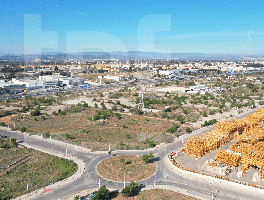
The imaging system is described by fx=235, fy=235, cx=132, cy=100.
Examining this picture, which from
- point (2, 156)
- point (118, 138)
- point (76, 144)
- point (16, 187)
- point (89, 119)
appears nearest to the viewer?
point (16, 187)

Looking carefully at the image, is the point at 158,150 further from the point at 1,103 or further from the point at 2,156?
the point at 1,103

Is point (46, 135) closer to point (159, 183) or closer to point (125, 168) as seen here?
point (125, 168)

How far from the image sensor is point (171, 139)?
14.8m

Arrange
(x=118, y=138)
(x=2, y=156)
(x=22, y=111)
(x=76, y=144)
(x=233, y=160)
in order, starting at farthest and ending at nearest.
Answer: (x=22, y=111) → (x=118, y=138) → (x=76, y=144) → (x=2, y=156) → (x=233, y=160)

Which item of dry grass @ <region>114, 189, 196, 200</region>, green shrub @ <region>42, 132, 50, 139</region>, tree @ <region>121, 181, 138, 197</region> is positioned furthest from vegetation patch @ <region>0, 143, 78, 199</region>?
dry grass @ <region>114, 189, 196, 200</region>

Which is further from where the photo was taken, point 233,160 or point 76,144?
point 76,144

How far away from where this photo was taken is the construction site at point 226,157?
10.3 m

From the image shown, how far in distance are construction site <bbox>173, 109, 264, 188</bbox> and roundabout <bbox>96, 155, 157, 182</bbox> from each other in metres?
1.51

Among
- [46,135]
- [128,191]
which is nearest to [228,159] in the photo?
[128,191]

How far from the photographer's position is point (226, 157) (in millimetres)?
10992

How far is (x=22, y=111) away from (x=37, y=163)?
12.5 metres

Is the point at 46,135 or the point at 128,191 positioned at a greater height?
the point at 46,135

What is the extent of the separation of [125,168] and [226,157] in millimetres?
4752

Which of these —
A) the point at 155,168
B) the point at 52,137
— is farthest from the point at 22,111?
the point at 155,168
